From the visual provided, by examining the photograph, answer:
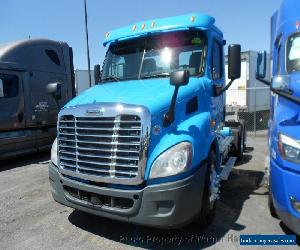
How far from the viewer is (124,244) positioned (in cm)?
438

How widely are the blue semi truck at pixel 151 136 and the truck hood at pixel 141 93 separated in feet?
0.05

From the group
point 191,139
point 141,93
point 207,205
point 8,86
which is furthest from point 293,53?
point 8,86

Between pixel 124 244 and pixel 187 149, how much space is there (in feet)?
4.84

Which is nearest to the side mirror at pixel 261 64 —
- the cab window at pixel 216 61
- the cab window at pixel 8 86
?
the cab window at pixel 216 61

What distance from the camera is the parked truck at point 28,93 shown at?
9384mm

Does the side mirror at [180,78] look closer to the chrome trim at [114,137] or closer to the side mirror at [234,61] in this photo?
A: the chrome trim at [114,137]

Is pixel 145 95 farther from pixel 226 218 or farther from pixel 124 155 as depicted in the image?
pixel 226 218

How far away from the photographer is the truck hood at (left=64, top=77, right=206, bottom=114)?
4.19 m

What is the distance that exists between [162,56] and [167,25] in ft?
1.66

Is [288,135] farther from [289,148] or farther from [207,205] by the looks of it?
[207,205]

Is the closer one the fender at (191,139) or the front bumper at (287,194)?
the front bumper at (287,194)

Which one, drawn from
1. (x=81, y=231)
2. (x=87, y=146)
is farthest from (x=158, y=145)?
(x=81, y=231)

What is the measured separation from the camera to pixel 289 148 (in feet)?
12.4

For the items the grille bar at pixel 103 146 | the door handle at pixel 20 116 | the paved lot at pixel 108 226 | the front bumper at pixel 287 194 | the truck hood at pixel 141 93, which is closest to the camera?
the front bumper at pixel 287 194
